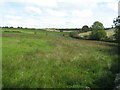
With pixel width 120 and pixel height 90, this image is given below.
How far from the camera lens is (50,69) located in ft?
29.7

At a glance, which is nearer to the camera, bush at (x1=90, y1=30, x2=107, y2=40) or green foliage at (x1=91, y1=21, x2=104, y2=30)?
bush at (x1=90, y1=30, x2=107, y2=40)

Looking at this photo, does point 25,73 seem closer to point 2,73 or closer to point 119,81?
point 2,73

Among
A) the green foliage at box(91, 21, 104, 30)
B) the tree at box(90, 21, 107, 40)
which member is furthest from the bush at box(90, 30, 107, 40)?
the green foliage at box(91, 21, 104, 30)

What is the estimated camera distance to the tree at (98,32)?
194 feet

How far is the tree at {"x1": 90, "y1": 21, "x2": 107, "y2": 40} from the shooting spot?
59.1 meters

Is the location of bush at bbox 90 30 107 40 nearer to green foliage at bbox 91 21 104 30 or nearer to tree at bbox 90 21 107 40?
tree at bbox 90 21 107 40

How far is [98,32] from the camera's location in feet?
194

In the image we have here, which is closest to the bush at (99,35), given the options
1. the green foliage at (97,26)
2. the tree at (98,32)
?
the tree at (98,32)

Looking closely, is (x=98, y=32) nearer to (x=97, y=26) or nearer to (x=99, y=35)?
(x=99, y=35)

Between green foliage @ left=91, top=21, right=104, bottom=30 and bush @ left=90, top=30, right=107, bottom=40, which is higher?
green foliage @ left=91, top=21, right=104, bottom=30

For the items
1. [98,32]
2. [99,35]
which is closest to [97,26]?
[98,32]

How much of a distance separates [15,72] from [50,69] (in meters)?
2.17

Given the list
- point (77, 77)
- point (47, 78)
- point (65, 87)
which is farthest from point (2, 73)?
point (77, 77)

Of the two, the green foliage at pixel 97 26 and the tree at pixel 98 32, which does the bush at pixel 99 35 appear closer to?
the tree at pixel 98 32
